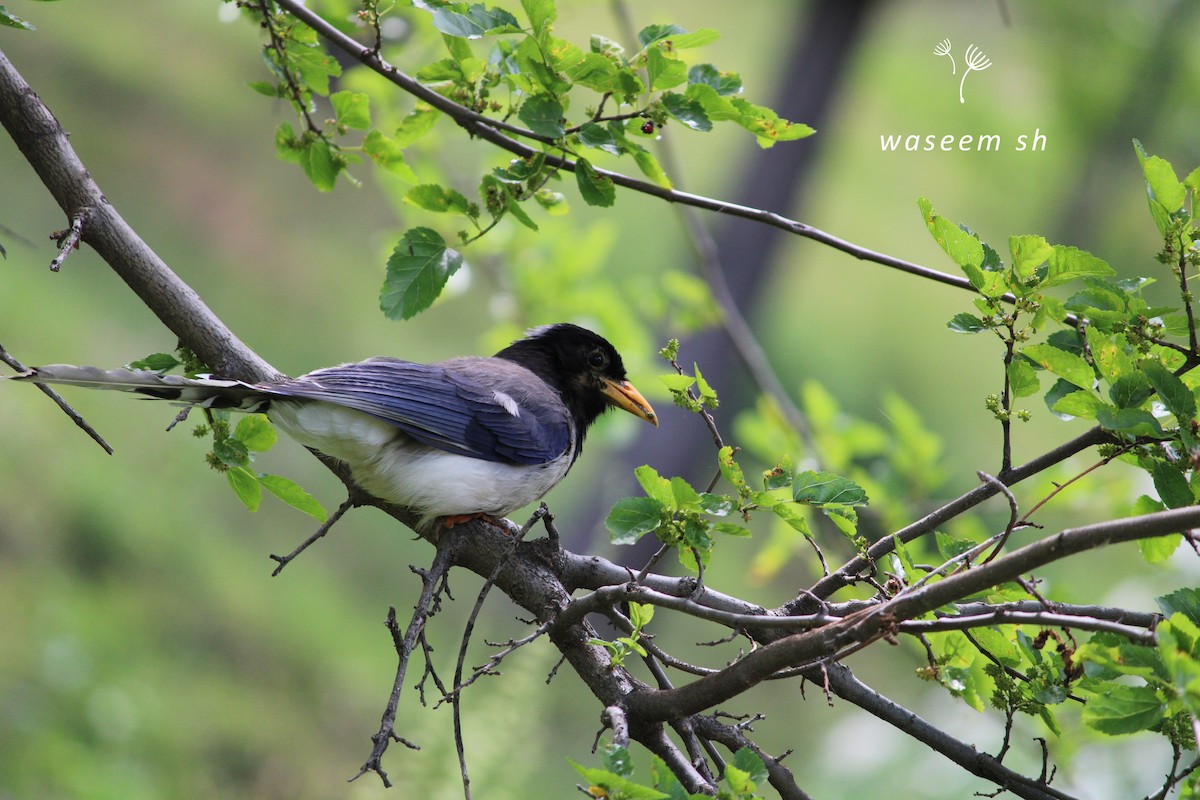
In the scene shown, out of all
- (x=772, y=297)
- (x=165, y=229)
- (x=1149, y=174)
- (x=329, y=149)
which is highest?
(x=772, y=297)

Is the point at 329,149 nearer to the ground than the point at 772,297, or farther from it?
nearer to the ground

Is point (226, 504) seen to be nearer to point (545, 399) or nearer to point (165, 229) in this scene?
point (165, 229)

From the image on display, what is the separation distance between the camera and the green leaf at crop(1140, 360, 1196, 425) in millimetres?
2174

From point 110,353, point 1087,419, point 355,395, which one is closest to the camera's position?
point 1087,419

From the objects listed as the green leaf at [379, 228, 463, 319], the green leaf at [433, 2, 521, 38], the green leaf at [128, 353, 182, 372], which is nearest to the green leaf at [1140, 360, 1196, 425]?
the green leaf at [433, 2, 521, 38]

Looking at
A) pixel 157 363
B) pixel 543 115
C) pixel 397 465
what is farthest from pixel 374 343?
pixel 543 115

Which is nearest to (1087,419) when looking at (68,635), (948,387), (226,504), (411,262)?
(411,262)

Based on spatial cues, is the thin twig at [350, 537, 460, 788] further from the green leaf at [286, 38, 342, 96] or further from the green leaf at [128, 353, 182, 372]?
the green leaf at [286, 38, 342, 96]

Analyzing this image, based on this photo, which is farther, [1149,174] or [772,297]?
[772,297]

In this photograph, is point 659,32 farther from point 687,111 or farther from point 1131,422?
point 1131,422

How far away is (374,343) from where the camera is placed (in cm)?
1170

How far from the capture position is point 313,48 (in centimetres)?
332

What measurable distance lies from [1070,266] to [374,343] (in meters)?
9.96

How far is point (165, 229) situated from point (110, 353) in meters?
2.27
